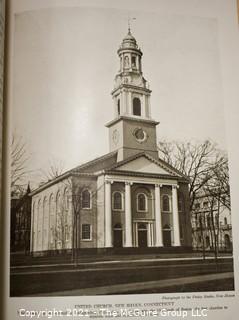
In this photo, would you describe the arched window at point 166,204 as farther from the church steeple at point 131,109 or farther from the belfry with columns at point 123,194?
the church steeple at point 131,109

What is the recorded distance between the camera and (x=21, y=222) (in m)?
2.57

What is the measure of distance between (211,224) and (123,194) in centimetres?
54

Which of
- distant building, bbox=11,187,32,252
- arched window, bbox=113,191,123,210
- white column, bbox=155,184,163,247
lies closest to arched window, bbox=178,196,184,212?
white column, bbox=155,184,163,247

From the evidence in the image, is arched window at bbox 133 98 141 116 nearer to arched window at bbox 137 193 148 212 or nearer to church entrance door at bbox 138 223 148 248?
arched window at bbox 137 193 148 212

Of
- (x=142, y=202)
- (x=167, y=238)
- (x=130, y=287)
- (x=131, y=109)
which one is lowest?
(x=130, y=287)

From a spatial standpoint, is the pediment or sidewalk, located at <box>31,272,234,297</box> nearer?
sidewalk, located at <box>31,272,234,297</box>

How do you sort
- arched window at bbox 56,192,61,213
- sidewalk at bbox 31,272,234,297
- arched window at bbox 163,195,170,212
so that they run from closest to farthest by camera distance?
sidewalk at bbox 31,272,234,297 < arched window at bbox 56,192,61,213 < arched window at bbox 163,195,170,212

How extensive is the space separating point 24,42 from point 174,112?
0.99 m

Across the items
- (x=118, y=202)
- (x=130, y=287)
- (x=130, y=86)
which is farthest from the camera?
(x=130, y=86)

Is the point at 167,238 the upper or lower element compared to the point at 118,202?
lower

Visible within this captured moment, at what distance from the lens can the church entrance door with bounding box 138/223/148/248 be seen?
254 centimetres

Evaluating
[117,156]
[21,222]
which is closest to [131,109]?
[117,156]

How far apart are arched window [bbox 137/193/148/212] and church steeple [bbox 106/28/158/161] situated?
9.7 inches

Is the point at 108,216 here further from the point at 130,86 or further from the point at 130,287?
the point at 130,86
